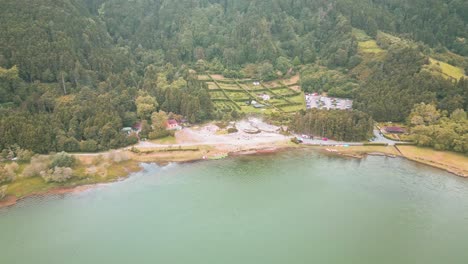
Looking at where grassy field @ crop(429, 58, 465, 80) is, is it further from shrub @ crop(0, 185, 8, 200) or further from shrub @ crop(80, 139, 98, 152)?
shrub @ crop(0, 185, 8, 200)

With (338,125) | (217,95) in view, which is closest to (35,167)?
(217,95)

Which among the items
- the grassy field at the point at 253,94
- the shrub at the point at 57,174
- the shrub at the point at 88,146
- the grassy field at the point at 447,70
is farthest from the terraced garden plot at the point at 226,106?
the grassy field at the point at 447,70

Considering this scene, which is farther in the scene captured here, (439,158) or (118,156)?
(439,158)

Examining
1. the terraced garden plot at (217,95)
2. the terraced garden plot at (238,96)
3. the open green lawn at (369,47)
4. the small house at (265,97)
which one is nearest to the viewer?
the small house at (265,97)

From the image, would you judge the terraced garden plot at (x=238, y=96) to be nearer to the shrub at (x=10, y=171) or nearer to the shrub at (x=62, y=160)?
the shrub at (x=62, y=160)

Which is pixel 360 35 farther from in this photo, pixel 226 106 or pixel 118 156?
pixel 118 156

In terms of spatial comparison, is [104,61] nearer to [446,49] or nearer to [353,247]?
[353,247]
